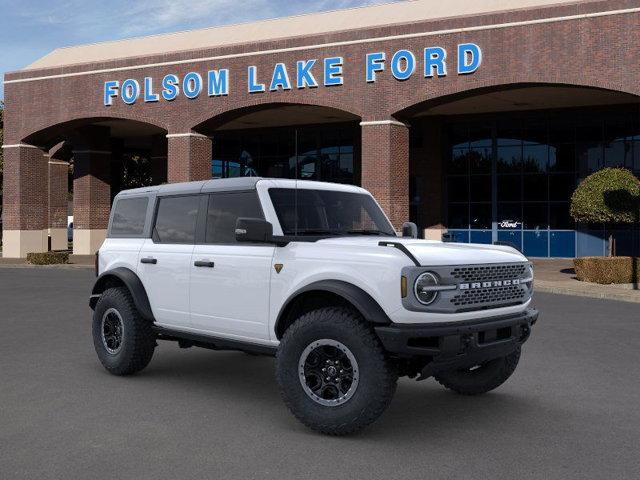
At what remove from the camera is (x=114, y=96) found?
107ft

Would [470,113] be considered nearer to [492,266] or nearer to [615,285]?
[615,285]

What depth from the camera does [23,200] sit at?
35250 mm

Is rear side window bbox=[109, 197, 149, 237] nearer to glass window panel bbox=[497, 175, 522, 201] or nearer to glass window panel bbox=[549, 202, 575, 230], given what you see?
glass window panel bbox=[549, 202, 575, 230]

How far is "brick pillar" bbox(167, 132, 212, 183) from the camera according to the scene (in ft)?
101

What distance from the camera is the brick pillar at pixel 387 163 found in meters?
26.7

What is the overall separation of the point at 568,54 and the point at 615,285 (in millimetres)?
7886

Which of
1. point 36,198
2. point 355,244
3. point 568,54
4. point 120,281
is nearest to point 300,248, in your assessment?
point 355,244

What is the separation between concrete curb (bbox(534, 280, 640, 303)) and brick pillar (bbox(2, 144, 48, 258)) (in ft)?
81.9

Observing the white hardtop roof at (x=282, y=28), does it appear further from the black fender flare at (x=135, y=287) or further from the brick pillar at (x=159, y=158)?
the black fender flare at (x=135, y=287)

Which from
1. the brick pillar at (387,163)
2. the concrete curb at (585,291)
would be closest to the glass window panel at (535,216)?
the brick pillar at (387,163)

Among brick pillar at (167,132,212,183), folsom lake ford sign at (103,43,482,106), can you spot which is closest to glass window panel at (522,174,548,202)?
folsom lake ford sign at (103,43,482,106)

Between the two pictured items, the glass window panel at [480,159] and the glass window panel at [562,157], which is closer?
the glass window panel at [562,157]

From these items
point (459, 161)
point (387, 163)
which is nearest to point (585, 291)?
point (387, 163)

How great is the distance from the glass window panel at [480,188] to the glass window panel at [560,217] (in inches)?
116
